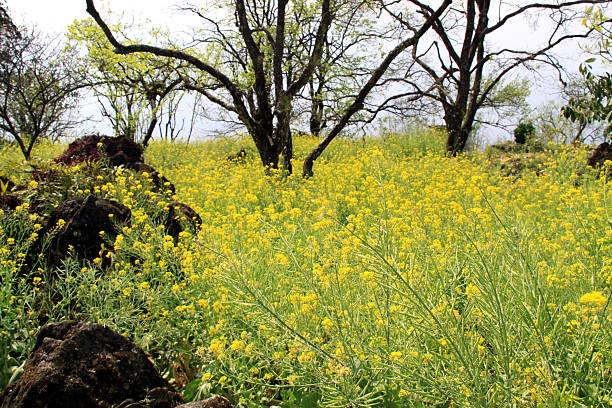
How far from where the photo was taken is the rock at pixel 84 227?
12.5ft

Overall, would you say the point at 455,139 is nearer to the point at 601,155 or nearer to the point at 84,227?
the point at 601,155

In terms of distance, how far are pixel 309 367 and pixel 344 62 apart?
16247mm

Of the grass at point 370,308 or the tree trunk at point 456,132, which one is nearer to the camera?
the grass at point 370,308

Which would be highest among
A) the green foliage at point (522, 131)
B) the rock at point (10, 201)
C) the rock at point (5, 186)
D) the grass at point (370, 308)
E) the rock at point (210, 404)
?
the green foliage at point (522, 131)

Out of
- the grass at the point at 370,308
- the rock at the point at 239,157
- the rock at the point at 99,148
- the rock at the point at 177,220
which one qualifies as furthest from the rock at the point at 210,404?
the rock at the point at 239,157

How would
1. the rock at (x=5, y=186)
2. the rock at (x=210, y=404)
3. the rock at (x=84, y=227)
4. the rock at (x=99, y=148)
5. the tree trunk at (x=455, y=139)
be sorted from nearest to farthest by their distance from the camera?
the rock at (x=210, y=404) → the rock at (x=84, y=227) → the rock at (x=5, y=186) → the rock at (x=99, y=148) → the tree trunk at (x=455, y=139)

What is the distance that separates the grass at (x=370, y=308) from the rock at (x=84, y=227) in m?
0.29

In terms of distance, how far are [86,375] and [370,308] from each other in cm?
145

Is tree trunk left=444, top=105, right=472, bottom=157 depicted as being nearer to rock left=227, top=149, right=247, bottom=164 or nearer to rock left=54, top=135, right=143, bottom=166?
rock left=227, top=149, right=247, bottom=164

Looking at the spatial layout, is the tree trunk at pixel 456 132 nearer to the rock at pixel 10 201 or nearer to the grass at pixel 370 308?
the grass at pixel 370 308

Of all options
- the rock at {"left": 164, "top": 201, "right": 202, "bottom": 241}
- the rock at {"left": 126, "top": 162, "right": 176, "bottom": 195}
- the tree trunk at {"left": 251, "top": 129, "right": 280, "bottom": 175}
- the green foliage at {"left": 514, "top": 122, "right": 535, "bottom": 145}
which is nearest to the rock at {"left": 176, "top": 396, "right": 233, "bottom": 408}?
the rock at {"left": 164, "top": 201, "right": 202, "bottom": 241}

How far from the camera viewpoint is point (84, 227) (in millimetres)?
3852

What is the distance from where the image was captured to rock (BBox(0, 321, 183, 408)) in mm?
1902

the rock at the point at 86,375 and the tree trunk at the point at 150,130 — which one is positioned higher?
the tree trunk at the point at 150,130
